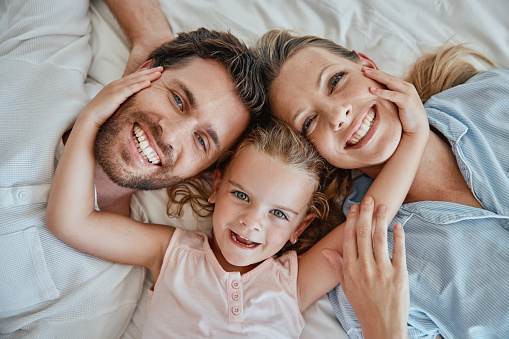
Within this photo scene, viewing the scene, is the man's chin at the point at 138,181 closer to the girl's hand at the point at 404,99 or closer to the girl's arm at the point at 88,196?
the girl's arm at the point at 88,196

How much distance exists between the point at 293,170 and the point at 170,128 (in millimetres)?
628

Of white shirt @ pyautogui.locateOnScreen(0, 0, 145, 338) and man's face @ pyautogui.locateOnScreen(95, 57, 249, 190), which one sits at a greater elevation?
man's face @ pyautogui.locateOnScreen(95, 57, 249, 190)

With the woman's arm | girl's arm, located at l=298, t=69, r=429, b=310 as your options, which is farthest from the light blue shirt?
the woman's arm

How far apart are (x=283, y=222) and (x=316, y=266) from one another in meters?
0.28

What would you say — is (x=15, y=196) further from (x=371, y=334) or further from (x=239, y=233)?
(x=371, y=334)

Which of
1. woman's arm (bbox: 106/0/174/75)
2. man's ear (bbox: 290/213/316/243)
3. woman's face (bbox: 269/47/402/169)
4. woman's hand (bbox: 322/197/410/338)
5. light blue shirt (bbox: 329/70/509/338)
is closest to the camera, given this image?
woman's hand (bbox: 322/197/410/338)

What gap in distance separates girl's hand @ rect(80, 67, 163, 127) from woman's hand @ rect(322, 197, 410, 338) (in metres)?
1.22

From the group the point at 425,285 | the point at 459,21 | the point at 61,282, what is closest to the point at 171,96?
the point at 61,282

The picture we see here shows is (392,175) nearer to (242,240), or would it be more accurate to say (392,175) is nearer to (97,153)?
(242,240)

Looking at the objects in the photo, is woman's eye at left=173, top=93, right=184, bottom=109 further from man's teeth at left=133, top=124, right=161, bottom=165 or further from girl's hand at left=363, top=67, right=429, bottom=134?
girl's hand at left=363, top=67, right=429, bottom=134

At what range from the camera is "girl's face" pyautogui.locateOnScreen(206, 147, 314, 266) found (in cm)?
183

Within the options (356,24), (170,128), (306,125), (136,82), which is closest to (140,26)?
(136,82)

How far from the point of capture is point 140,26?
2.40m

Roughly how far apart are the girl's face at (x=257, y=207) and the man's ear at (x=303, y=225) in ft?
0.30
